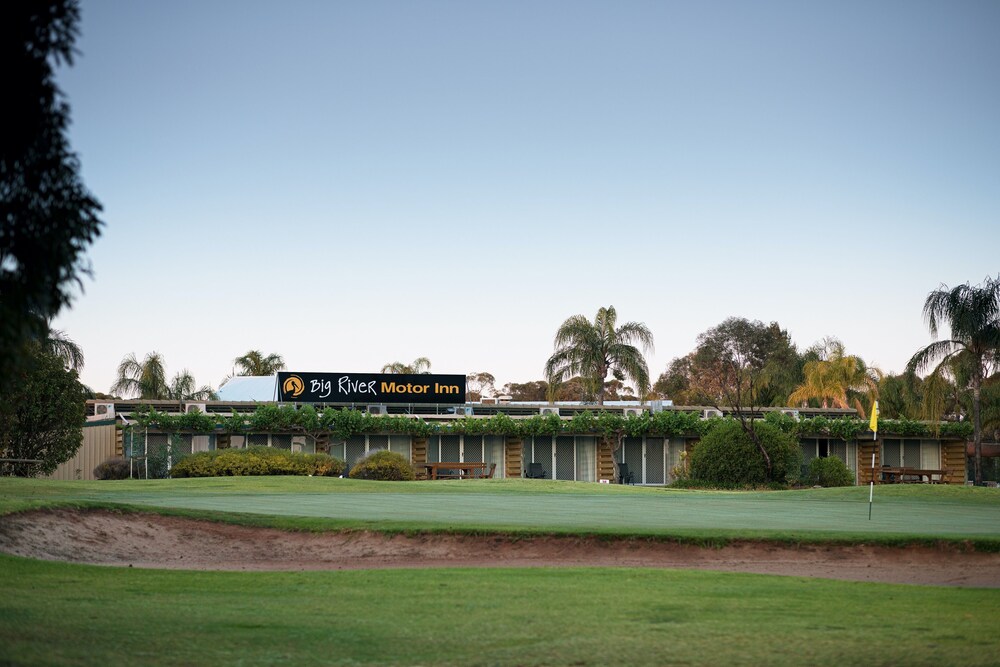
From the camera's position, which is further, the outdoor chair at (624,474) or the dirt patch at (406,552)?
the outdoor chair at (624,474)

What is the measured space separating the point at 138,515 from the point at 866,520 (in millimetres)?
14709

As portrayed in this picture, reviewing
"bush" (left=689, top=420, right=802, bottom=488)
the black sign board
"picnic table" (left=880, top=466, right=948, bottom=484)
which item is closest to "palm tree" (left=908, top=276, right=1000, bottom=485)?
"picnic table" (left=880, top=466, right=948, bottom=484)

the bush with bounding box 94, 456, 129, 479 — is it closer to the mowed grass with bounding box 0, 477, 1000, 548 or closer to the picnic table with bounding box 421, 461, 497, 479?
the mowed grass with bounding box 0, 477, 1000, 548

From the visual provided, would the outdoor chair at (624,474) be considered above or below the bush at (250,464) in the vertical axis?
below

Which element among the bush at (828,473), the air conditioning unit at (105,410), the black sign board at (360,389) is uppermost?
the black sign board at (360,389)

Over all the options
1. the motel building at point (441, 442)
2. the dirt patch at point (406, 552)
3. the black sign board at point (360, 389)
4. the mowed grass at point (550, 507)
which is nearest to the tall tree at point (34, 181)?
the dirt patch at point (406, 552)

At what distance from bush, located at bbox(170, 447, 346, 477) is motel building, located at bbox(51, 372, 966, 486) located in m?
2.87

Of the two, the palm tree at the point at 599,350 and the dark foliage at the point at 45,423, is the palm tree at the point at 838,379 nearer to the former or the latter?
the palm tree at the point at 599,350

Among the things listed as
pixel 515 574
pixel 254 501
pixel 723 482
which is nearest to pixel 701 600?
pixel 515 574

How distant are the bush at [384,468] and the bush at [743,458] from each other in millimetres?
11975

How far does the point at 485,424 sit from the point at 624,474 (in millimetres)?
7764

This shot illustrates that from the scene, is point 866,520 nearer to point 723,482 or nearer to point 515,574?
point 515,574

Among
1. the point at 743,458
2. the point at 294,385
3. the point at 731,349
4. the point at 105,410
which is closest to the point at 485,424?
the point at 294,385

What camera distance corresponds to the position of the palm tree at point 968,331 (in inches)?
1943
